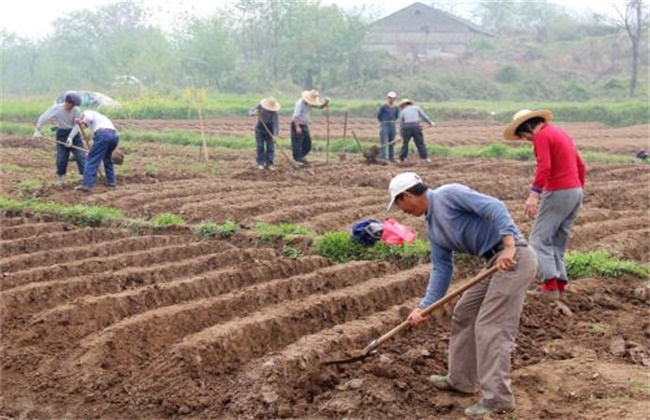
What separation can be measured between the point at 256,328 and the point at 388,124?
1263 cm

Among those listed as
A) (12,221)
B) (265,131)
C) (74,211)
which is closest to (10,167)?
(265,131)

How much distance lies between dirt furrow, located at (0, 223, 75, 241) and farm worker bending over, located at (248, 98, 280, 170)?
6.36 metres

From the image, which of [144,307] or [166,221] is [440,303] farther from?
[166,221]

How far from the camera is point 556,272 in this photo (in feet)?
25.9

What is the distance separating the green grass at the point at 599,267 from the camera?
8820mm

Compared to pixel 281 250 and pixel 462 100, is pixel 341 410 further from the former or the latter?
pixel 462 100

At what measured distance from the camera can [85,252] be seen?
9336mm

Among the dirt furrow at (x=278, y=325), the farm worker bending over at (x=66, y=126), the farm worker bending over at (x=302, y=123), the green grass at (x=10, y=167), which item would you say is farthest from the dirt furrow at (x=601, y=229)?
the green grass at (x=10, y=167)

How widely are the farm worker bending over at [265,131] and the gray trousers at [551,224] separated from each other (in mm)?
9276

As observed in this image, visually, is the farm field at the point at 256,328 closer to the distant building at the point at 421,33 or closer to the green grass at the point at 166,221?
the green grass at the point at 166,221

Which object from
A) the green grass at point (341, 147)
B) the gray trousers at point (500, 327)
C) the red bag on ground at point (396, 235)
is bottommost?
the green grass at point (341, 147)

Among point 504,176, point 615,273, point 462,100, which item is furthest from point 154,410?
point 462,100

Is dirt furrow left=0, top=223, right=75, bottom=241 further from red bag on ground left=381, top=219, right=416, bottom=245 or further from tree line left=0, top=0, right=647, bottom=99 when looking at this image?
tree line left=0, top=0, right=647, bottom=99

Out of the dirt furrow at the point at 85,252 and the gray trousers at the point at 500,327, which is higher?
the gray trousers at the point at 500,327
